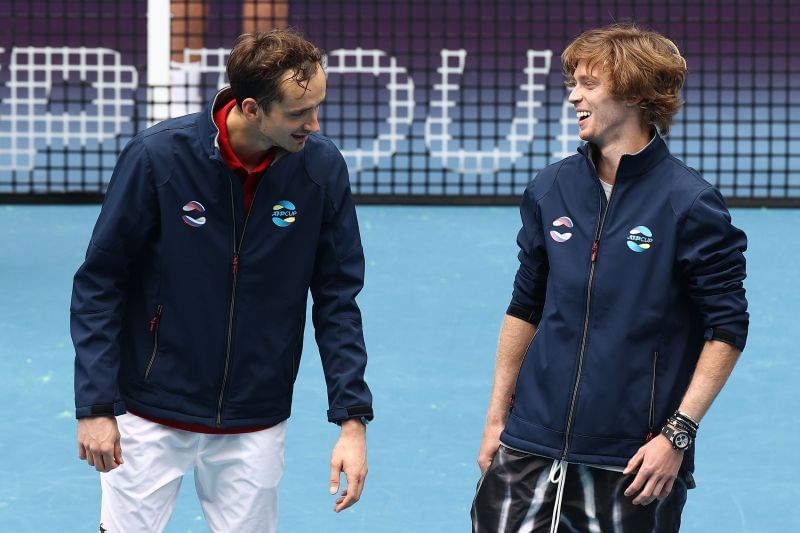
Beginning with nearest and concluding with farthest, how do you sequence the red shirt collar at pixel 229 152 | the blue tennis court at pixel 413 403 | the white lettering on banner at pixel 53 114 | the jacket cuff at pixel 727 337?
the jacket cuff at pixel 727 337, the red shirt collar at pixel 229 152, the blue tennis court at pixel 413 403, the white lettering on banner at pixel 53 114

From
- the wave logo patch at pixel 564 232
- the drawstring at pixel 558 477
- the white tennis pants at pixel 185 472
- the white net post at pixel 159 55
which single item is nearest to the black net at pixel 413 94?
the white net post at pixel 159 55

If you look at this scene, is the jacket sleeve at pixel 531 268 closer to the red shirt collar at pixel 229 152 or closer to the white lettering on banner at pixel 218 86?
the red shirt collar at pixel 229 152

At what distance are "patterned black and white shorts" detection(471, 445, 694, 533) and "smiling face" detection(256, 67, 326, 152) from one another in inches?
36.4

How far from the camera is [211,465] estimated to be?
435 centimetres

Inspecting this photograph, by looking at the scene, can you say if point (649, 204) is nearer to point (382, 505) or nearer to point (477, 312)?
point (382, 505)

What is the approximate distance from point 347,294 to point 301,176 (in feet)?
1.08

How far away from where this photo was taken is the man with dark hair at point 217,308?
4.14m

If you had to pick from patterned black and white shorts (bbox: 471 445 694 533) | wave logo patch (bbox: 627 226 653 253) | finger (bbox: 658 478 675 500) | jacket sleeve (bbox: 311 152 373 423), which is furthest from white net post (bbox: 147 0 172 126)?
finger (bbox: 658 478 675 500)

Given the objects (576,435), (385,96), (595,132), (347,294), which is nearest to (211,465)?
(347,294)

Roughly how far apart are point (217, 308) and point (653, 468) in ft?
3.68

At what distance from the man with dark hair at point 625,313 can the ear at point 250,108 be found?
0.73 meters

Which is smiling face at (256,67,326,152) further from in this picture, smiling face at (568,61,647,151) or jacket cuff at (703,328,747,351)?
jacket cuff at (703,328,747,351)

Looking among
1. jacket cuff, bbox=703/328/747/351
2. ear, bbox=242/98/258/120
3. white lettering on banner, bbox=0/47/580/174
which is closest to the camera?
jacket cuff, bbox=703/328/747/351

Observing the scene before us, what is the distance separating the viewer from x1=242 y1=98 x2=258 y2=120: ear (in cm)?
407
